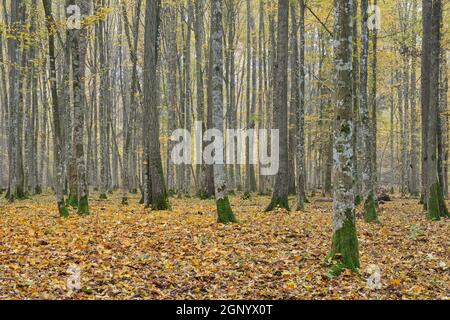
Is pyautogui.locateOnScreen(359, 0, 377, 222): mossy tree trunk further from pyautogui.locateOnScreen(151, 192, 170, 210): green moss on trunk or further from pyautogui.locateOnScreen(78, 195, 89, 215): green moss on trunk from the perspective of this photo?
pyautogui.locateOnScreen(78, 195, 89, 215): green moss on trunk

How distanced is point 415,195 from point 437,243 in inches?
788

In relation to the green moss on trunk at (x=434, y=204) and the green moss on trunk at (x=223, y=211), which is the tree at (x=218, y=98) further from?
the green moss on trunk at (x=434, y=204)

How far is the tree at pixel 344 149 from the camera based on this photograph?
24.6ft

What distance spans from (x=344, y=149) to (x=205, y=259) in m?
3.30

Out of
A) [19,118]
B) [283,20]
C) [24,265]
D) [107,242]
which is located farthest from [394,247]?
[19,118]

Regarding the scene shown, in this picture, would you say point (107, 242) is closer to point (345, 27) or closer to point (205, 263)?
point (205, 263)

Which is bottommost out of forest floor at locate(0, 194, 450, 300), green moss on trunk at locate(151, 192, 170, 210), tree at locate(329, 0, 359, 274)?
forest floor at locate(0, 194, 450, 300)

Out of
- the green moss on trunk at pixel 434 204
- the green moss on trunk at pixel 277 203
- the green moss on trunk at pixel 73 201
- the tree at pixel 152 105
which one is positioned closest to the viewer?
the green moss on trunk at pixel 434 204

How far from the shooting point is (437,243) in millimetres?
10570

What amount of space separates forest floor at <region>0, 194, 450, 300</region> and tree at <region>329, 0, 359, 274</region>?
458 millimetres

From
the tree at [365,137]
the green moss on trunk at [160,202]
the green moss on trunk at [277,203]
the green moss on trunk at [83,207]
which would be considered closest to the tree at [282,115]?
the green moss on trunk at [277,203]

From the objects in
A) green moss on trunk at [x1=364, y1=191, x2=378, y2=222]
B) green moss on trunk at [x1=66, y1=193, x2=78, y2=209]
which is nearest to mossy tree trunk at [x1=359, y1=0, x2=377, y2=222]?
green moss on trunk at [x1=364, y1=191, x2=378, y2=222]

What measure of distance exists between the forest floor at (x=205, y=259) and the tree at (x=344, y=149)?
0.46m

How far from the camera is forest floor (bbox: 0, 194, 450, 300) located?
6.57 meters
